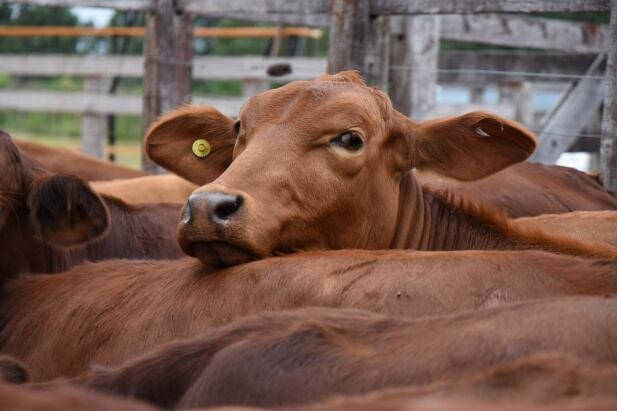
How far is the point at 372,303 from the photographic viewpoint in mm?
3285

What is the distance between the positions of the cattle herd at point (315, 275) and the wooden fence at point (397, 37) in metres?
1.03

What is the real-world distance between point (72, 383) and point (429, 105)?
18.8 feet

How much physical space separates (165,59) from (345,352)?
6.27 m

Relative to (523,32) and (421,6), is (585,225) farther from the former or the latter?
(523,32)

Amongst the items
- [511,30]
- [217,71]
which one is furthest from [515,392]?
[217,71]

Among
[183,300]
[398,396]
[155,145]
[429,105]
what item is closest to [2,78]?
[429,105]

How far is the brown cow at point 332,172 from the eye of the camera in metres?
3.94

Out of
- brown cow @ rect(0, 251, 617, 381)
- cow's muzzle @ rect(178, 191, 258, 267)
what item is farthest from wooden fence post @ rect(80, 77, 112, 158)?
cow's muzzle @ rect(178, 191, 258, 267)

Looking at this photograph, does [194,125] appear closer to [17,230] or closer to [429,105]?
[17,230]

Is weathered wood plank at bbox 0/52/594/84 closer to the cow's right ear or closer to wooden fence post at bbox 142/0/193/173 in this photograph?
wooden fence post at bbox 142/0/193/173

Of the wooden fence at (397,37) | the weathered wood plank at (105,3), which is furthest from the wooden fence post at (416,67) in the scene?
the weathered wood plank at (105,3)

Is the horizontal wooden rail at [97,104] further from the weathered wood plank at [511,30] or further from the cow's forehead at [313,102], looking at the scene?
the cow's forehead at [313,102]

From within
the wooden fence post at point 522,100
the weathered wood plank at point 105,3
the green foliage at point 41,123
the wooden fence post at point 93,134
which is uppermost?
the weathered wood plank at point 105,3

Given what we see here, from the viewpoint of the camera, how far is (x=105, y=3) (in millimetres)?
8648
